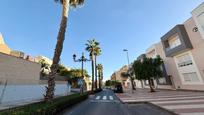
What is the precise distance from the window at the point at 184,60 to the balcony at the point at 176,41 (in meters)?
1.20

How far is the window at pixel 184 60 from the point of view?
23.8 meters

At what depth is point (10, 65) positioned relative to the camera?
755 inches

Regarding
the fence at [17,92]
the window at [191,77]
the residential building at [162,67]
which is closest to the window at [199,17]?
the window at [191,77]

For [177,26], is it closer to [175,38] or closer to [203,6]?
[175,38]

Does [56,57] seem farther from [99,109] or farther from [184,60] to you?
[184,60]

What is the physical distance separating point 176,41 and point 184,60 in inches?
150

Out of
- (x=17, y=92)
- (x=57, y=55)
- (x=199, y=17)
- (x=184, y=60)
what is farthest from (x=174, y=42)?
(x=17, y=92)

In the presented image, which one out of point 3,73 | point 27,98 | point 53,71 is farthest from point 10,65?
point 53,71

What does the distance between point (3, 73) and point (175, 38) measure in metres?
28.5

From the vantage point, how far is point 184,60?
82.0 ft

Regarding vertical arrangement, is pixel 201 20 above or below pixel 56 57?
above

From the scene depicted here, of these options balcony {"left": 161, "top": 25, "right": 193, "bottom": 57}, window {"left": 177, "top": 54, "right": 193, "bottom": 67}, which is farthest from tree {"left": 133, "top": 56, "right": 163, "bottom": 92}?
window {"left": 177, "top": 54, "right": 193, "bottom": 67}

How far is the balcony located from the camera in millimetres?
22484

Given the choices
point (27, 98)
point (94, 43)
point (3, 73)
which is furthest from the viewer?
point (94, 43)
